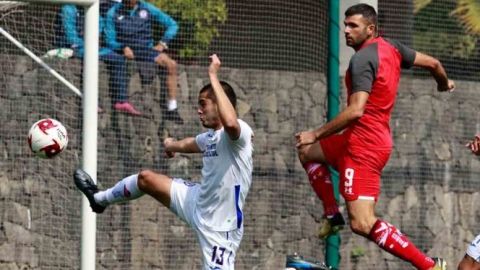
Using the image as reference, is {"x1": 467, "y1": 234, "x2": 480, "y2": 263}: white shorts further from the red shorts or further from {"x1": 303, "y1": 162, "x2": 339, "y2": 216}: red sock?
{"x1": 303, "y1": 162, "x2": 339, "y2": 216}: red sock

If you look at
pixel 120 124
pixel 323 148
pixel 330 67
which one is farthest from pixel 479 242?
pixel 120 124

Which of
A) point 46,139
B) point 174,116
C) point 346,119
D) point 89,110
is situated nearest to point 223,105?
point 346,119

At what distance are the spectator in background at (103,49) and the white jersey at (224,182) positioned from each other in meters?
2.98

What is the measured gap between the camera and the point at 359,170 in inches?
440

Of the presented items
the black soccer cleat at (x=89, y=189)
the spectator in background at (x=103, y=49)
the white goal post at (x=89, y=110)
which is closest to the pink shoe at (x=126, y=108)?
the spectator in background at (x=103, y=49)

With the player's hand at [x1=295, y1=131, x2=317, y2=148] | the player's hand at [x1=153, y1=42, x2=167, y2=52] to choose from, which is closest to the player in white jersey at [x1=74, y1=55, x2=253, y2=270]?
the player's hand at [x1=295, y1=131, x2=317, y2=148]

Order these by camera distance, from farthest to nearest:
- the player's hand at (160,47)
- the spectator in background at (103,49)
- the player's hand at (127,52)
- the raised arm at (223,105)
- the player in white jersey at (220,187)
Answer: the player's hand at (160,47), the player's hand at (127,52), the spectator in background at (103,49), the player in white jersey at (220,187), the raised arm at (223,105)

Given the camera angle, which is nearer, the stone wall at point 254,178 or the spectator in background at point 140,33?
the spectator in background at point 140,33

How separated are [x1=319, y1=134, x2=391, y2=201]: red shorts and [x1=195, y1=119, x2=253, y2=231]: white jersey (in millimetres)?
934

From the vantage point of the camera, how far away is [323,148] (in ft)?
37.6

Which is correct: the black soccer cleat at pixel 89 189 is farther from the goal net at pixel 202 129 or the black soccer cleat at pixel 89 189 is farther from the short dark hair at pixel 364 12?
the short dark hair at pixel 364 12

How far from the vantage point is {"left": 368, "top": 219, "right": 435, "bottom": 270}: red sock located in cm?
1118

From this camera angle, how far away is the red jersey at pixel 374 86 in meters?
11.0

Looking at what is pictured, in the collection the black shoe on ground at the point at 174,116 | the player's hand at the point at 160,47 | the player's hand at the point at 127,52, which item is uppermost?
the player's hand at the point at 160,47
